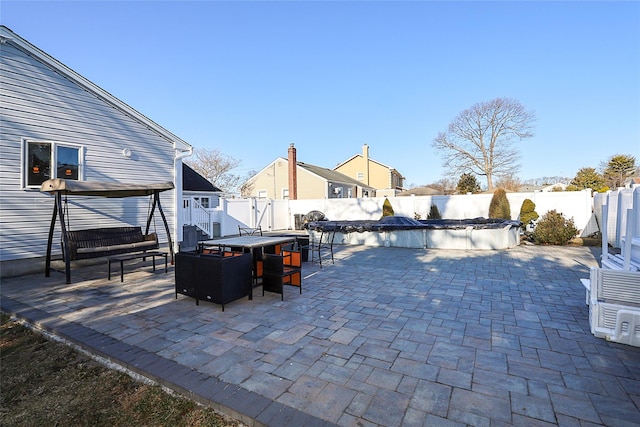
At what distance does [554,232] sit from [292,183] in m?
15.3

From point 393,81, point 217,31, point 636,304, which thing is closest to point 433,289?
point 636,304

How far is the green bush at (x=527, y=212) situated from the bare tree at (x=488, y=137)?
40.0ft

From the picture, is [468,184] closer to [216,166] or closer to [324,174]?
[324,174]

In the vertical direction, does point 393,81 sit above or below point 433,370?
above

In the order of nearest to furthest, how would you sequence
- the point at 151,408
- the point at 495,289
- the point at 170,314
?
the point at 151,408, the point at 170,314, the point at 495,289

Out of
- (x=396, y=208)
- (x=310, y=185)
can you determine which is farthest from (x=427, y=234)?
(x=310, y=185)

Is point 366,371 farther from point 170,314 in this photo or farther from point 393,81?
point 393,81

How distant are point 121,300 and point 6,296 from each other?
79.7 inches

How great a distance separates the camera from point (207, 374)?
2.45 m

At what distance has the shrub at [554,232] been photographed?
401 inches

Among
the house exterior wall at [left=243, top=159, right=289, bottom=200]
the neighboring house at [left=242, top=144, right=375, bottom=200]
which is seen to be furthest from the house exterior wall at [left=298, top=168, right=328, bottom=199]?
the house exterior wall at [left=243, top=159, right=289, bottom=200]

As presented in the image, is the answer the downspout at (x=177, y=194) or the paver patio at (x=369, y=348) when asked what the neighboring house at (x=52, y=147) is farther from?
the paver patio at (x=369, y=348)

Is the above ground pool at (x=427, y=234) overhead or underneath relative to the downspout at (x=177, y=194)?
underneath

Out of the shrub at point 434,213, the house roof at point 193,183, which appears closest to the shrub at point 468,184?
the shrub at point 434,213
